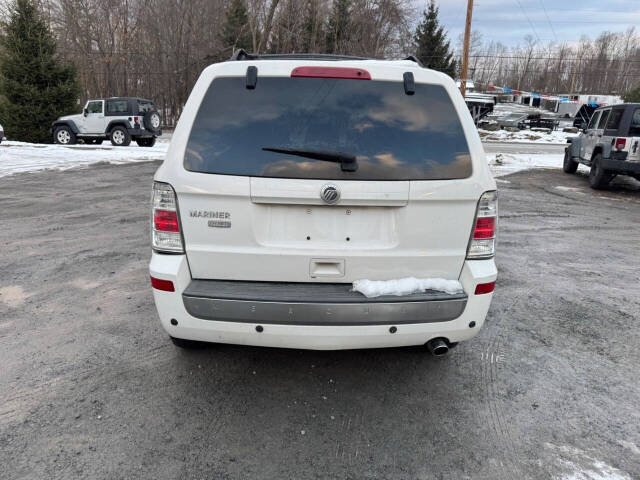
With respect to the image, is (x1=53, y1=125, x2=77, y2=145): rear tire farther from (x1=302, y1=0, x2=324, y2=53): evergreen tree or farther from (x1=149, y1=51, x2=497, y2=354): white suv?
(x1=149, y1=51, x2=497, y2=354): white suv

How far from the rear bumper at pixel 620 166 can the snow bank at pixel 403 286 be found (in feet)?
34.5

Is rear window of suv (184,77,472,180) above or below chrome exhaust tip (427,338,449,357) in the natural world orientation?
above

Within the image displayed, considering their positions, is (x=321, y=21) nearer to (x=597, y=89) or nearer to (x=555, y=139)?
(x=555, y=139)

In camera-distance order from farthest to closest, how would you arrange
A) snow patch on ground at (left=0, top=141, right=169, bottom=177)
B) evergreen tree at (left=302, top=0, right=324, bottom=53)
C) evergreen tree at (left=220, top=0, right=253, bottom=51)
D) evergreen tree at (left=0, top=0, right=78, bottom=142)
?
evergreen tree at (left=220, top=0, right=253, bottom=51) → evergreen tree at (left=302, top=0, right=324, bottom=53) → evergreen tree at (left=0, top=0, right=78, bottom=142) → snow patch on ground at (left=0, top=141, right=169, bottom=177)

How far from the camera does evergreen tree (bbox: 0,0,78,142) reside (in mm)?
22422

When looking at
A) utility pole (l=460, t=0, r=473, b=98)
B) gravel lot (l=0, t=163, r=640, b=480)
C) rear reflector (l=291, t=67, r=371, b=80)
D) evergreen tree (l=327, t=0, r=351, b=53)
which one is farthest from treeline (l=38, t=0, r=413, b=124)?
rear reflector (l=291, t=67, r=371, b=80)

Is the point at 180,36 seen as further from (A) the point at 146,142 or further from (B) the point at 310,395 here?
(B) the point at 310,395

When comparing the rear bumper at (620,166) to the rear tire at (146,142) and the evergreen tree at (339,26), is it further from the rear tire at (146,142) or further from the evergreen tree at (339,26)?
the evergreen tree at (339,26)

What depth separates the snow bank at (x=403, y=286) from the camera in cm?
254

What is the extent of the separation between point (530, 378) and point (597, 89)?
107 metres

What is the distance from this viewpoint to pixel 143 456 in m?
2.38

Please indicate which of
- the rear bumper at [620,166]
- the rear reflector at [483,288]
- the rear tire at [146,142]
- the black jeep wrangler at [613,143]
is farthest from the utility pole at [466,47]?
the rear reflector at [483,288]

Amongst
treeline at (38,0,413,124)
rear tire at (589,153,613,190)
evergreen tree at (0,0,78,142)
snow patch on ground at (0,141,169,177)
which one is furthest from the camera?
treeline at (38,0,413,124)

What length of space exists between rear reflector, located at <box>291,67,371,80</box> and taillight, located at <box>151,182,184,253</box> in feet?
3.22
